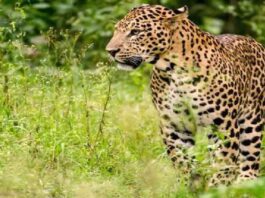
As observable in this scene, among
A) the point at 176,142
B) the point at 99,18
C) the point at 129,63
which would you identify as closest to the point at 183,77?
the point at 129,63

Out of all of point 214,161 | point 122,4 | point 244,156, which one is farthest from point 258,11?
point 214,161

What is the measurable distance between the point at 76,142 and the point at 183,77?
3.62 ft

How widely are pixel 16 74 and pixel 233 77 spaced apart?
2.04 m

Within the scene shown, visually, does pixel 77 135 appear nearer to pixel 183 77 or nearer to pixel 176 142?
pixel 176 142

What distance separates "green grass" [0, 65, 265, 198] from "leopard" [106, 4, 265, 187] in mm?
279

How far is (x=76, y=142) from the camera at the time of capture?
34.7 feet

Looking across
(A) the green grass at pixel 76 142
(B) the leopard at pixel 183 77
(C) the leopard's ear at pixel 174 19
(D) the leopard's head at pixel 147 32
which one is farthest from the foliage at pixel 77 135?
(C) the leopard's ear at pixel 174 19

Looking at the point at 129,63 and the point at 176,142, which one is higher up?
the point at 129,63

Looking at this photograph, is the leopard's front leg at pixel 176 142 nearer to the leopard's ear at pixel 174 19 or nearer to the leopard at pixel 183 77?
the leopard at pixel 183 77

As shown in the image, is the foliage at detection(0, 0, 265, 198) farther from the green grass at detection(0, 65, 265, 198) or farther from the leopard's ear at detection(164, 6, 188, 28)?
the leopard's ear at detection(164, 6, 188, 28)

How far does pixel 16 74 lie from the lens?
1128 cm

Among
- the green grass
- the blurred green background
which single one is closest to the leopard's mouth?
the green grass

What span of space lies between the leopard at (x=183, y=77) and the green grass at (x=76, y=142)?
279 millimetres

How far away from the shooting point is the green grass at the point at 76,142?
8.87m
